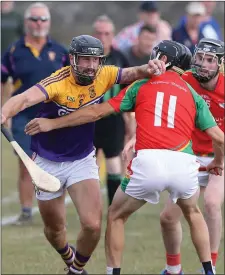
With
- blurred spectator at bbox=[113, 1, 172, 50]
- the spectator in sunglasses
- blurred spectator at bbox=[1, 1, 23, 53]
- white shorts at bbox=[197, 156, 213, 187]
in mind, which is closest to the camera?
white shorts at bbox=[197, 156, 213, 187]

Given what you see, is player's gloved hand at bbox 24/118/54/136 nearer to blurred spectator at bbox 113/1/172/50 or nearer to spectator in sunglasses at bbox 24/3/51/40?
spectator in sunglasses at bbox 24/3/51/40

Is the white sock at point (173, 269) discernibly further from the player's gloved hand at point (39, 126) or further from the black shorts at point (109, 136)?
the black shorts at point (109, 136)

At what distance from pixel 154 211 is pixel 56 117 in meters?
3.76

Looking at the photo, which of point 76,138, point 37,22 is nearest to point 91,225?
point 76,138

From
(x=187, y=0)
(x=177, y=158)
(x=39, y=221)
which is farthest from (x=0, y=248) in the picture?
(x=187, y=0)

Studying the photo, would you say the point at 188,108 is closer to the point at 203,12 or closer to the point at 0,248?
the point at 0,248

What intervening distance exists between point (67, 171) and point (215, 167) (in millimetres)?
1229

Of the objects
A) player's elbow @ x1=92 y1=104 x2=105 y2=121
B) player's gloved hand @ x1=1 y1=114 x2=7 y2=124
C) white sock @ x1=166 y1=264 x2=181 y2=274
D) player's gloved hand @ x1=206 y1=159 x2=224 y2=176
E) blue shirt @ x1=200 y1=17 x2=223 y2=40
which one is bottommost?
blue shirt @ x1=200 y1=17 x2=223 y2=40

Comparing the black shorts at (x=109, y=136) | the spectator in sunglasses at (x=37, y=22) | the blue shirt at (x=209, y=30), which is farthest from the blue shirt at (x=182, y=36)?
the black shorts at (x=109, y=136)

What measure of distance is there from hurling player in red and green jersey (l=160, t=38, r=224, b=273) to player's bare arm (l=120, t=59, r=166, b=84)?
710mm

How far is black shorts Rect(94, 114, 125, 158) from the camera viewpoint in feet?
34.4

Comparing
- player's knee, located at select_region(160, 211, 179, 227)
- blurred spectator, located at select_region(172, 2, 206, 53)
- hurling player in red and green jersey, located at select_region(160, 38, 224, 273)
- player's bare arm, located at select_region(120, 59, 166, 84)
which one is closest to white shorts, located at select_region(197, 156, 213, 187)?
hurling player in red and green jersey, located at select_region(160, 38, 224, 273)

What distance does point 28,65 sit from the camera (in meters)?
10.5

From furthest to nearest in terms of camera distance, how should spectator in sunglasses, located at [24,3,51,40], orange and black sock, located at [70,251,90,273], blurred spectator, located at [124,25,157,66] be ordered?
1. blurred spectator, located at [124,25,157,66]
2. spectator in sunglasses, located at [24,3,51,40]
3. orange and black sock, located at [70,251,90,273]
